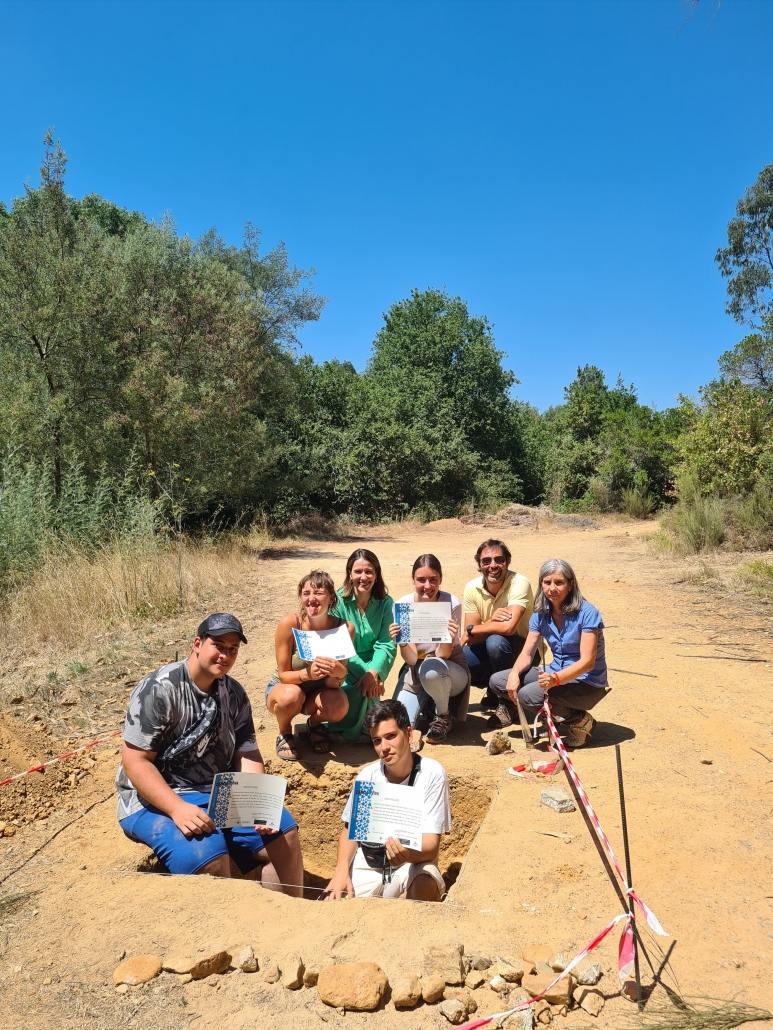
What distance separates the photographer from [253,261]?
20.2m

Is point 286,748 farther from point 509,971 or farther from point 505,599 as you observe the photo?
point 509,971

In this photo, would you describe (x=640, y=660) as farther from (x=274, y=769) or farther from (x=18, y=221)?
(x=18, y=221)

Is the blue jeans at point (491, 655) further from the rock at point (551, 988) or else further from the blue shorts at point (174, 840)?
the rock at point (551, 988)

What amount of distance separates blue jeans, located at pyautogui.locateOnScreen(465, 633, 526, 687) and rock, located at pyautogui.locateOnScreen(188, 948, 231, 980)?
298 cm

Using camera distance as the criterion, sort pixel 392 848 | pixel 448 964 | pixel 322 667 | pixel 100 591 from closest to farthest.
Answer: pixel 448 964 < pixel 392 848 < pixel 322 667 < pixel 100 591

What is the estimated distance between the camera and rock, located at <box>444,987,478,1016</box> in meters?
2.58

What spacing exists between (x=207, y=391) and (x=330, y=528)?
7640 mm

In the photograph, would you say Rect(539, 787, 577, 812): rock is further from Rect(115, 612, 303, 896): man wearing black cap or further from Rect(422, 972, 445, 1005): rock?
Rect(422, 972, 445, 1005): rock

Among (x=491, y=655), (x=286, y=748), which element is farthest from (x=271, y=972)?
(x=491, y=655)

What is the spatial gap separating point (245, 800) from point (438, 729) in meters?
1.93

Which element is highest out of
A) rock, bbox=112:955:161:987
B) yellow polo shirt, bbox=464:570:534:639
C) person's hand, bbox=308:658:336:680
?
yellow polo shirt, bbox=464:570:534:639

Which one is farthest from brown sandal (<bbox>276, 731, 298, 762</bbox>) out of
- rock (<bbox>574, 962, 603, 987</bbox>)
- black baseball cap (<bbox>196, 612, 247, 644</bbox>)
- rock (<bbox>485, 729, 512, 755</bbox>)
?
rock (<bbox>574, 962, 603, 987</bbox>)

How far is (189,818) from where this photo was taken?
3445 mm

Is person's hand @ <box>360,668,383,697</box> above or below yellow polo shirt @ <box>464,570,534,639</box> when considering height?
below
